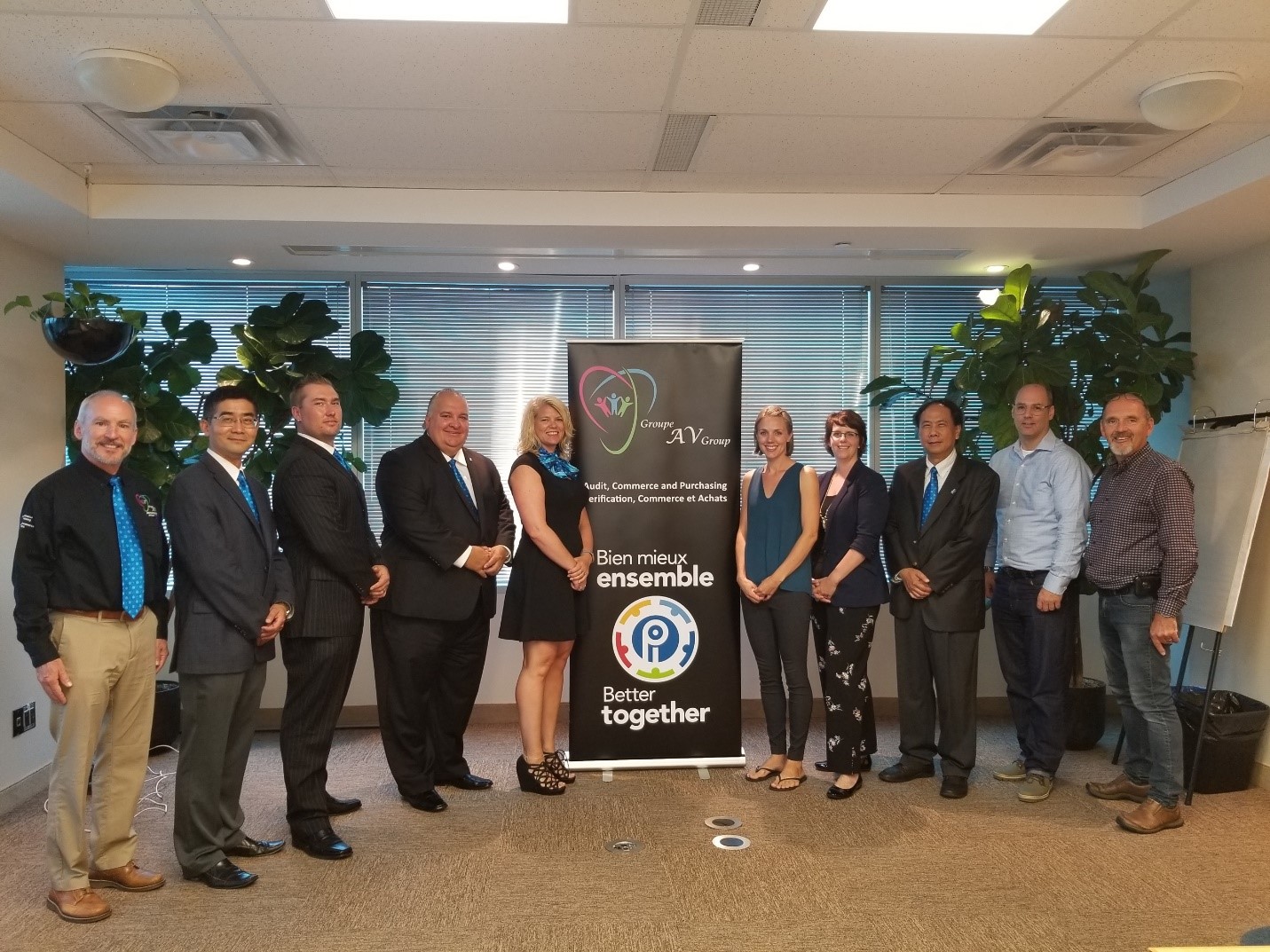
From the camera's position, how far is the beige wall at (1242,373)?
15.4 feet

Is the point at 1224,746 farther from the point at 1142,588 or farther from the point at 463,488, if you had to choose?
the point at 463,488

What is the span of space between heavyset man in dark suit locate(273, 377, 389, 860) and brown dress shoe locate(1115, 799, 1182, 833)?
9.91 ft

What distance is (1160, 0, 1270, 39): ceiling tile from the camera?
108 inches

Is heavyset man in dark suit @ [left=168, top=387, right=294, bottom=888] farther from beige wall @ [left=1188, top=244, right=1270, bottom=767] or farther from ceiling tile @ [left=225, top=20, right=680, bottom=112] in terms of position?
beige wall @ [left=1188, top=244, right=1270, bottom=767]

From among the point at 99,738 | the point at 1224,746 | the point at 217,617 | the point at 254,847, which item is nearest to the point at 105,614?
the point at 217,617

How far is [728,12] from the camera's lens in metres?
2.80

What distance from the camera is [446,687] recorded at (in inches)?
172

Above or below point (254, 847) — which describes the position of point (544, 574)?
above

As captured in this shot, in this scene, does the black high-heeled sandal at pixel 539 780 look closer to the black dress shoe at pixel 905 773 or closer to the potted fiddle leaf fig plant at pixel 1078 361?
the black dress shoe at pixel 905 773

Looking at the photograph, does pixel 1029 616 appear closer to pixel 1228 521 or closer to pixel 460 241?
pixel 1228 521

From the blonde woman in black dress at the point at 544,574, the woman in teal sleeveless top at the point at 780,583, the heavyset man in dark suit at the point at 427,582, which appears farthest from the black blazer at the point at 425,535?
the woman in teal sleeveless top at the point at 780,583

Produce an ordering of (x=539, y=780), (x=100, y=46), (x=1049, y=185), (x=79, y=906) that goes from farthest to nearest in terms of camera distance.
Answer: (x=1049, y=185) → (x=539, y=780) → (x=79, y=906) → (x=100, y=46)

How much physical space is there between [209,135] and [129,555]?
1.64 m

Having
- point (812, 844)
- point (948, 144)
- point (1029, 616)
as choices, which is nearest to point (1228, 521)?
point (1029, 616)
